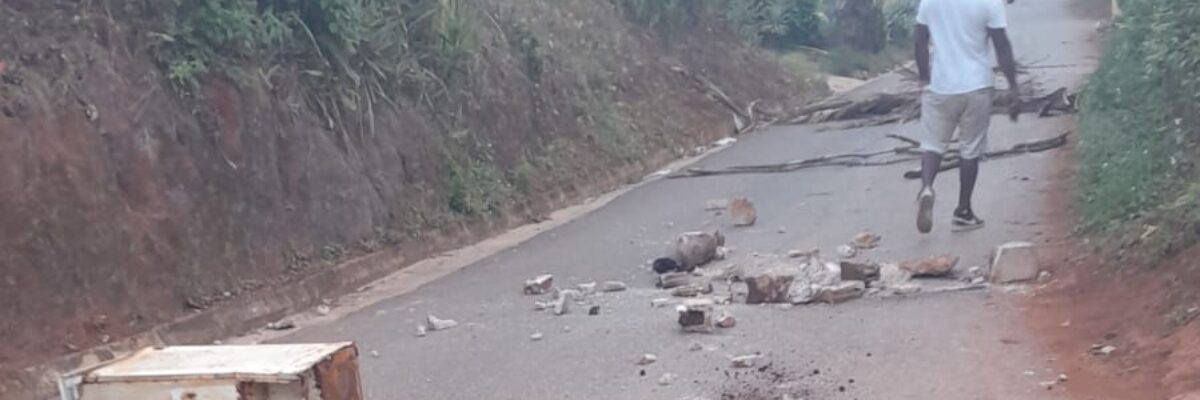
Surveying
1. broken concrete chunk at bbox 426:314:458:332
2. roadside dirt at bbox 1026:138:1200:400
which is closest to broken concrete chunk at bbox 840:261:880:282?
roadside dirt at bbox 1026:138:1200:400

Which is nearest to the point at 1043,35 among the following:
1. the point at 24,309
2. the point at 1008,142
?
the point at 1008,142

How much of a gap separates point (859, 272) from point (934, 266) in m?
0.43

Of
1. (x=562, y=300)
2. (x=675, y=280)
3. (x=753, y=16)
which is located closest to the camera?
(x=562, y=300)

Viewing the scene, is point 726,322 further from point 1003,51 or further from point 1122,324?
point 1003,51

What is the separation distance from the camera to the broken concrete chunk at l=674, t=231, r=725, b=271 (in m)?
9.83

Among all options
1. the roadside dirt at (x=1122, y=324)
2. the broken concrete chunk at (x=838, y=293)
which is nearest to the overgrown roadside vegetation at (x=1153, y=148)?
the roadside dirt at (x=1122, y=324)

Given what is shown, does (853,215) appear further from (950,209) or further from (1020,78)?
(1020,78)

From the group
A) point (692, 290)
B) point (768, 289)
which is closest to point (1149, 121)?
point (768, 289)

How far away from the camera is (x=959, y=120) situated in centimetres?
969

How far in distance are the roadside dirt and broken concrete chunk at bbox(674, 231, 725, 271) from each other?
232cm

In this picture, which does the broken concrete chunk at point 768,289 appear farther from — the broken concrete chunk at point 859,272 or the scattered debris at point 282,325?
the scattered debris at point 282,325

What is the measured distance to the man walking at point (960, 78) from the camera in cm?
943

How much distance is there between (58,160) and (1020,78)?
52.7 feet

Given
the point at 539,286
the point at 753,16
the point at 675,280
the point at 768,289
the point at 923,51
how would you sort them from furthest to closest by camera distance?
the point at 753,16 → the point at 923,51 → the point at 539,286 → the point at 675,280 → the point at 768,289
